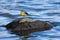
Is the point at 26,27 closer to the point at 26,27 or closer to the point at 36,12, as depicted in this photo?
the point at 26,27

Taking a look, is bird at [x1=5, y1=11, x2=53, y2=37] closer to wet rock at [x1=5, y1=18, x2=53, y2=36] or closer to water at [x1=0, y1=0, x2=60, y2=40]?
wet rock at [x1=5, y1=18, x2=53, y2=36]

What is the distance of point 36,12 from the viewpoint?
38.7ft

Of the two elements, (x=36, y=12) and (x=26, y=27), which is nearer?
(x=26, y=27)

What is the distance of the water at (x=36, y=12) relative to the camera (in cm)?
798

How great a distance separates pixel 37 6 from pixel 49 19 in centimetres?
305

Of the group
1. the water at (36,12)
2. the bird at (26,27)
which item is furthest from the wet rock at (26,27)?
the water at (36,12)

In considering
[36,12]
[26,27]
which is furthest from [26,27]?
[36,12]

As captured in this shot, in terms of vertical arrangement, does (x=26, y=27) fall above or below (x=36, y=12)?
below

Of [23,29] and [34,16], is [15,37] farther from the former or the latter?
[34,16]

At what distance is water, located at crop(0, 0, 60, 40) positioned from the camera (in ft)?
26.2

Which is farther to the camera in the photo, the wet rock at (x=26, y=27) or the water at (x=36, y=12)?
the wet rock at (x=26, y=27)

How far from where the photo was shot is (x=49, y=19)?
33.0ft

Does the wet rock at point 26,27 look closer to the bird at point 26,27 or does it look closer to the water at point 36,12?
the bird at point 26,27

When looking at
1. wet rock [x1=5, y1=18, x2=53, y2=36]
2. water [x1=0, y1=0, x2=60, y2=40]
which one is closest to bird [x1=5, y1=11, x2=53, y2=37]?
wet rock [x1=5, y1=18, x2=53, y2=36]
